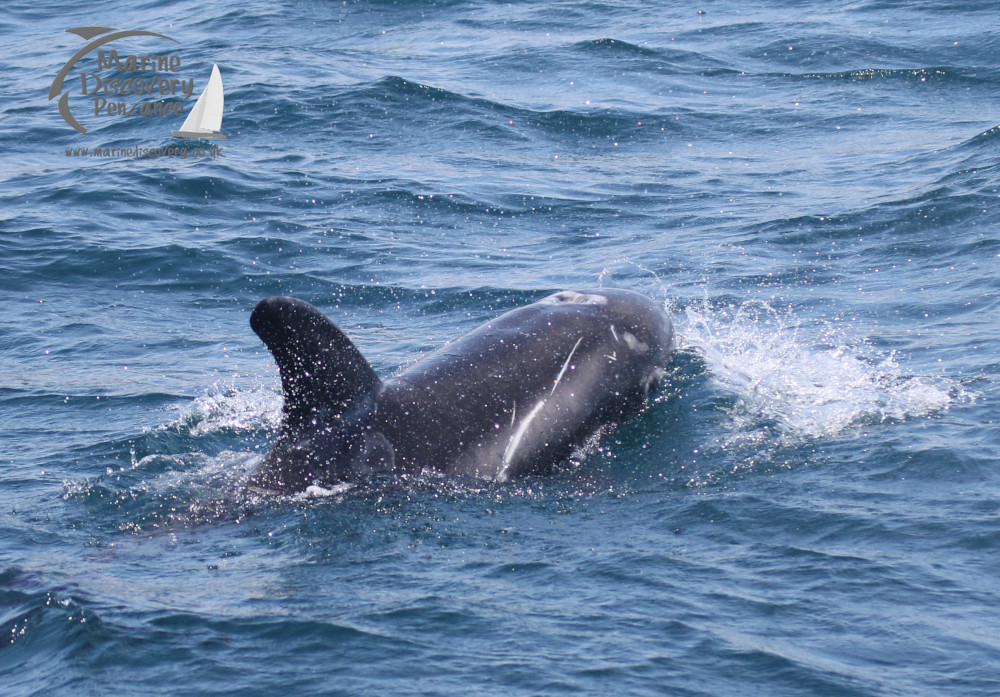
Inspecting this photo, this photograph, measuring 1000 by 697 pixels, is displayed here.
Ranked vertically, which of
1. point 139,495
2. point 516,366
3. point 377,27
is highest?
point 377,27

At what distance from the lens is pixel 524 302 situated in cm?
1530

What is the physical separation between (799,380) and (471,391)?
150 inches

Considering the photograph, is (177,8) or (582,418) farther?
(177,8)

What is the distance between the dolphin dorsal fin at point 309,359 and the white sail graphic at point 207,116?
15.6m

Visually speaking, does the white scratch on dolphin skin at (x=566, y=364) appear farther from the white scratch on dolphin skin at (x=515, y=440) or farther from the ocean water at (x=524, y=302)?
the ocean water at (x=524, y=302)

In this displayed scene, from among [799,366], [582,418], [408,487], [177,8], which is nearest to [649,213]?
[799,366]

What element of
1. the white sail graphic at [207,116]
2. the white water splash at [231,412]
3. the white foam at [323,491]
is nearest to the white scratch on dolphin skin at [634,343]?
the white foam at [323,491]

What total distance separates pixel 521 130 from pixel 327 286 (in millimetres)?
8613

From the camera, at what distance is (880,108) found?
24.2m

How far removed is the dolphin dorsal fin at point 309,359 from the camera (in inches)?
343

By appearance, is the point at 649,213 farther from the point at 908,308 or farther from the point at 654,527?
the point at 654,527

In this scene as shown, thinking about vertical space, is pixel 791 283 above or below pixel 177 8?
below

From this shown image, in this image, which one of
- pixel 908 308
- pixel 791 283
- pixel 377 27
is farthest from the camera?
pixel 377 27

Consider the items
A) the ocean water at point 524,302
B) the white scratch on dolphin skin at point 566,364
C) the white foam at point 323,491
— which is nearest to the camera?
the ocean water at point 524,302
